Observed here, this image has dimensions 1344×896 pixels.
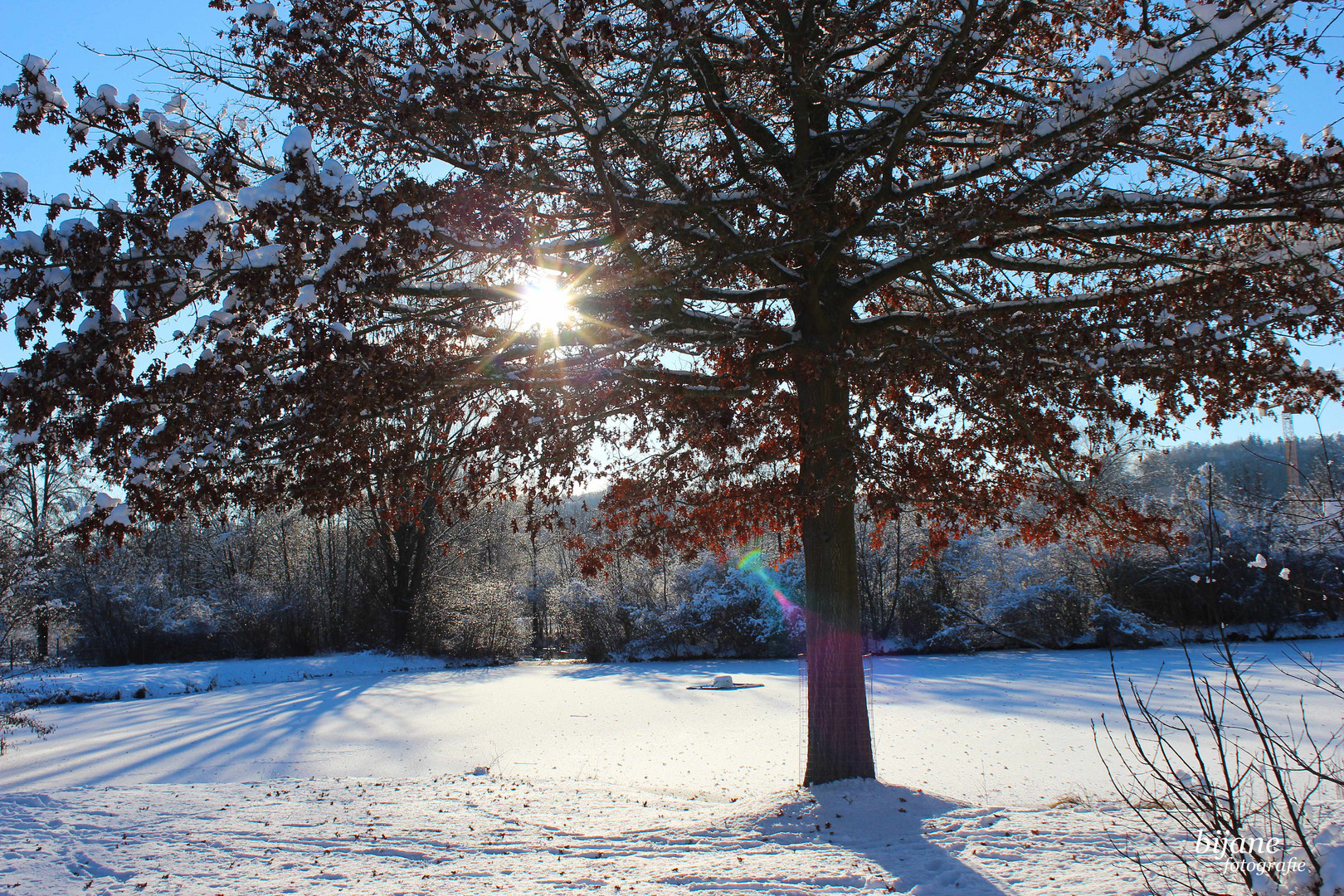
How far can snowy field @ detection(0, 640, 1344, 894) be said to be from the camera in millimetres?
5145

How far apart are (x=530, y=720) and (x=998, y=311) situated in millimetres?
11518

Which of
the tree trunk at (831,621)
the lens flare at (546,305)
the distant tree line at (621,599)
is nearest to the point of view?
the lens flare at (546,305)

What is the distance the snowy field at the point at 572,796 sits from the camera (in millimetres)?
5145

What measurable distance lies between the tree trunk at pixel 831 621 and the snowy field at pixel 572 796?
1.19 feet

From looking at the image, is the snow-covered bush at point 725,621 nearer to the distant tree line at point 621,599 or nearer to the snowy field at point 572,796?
the distant tree line at point 621,599

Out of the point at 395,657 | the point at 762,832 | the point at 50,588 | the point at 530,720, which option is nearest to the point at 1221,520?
the point at 530,720

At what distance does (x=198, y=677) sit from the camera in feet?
70.7

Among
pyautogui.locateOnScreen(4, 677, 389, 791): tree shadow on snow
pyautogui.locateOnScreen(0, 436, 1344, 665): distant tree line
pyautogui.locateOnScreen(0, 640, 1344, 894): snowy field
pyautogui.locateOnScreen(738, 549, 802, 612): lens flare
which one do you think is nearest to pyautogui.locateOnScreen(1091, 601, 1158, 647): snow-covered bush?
pyautogui.locateOnScreen(0, 436, 1344, 665): distant tree line

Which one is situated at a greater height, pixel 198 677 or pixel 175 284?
pixel 175 284

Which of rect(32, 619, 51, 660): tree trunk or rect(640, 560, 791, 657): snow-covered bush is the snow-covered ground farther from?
rect(640, 560, 791, 657): snow-covered bush

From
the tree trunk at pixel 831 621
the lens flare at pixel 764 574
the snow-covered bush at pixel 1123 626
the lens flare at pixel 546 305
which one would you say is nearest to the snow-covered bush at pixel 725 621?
the lens flare at pixel 764 574

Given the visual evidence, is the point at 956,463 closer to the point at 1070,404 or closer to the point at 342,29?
the point at 1070,404

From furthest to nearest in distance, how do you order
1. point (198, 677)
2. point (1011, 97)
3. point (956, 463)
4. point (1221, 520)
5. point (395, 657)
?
1. point (395, 657)
2. point (1221, 520)
3. point (198, 677)
4. point (956, 463)
5. point (1011, 97)

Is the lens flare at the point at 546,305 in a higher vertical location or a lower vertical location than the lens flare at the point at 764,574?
higher
